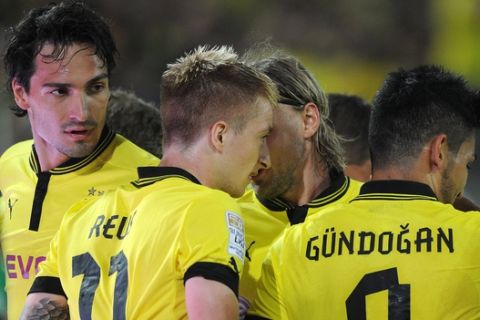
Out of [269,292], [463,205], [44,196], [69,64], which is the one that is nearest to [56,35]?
[69,64]

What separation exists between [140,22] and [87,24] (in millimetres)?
9698

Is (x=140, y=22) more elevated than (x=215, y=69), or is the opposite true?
(x=140, y=22)

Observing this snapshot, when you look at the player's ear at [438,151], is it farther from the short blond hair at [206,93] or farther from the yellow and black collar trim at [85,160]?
the yellow and black collar trim at [85,160]

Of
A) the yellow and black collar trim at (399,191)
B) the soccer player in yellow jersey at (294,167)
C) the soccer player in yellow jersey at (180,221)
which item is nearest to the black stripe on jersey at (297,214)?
the soccer player in yellow jersey at (294,167)

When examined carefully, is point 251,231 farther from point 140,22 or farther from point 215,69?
point 140,22

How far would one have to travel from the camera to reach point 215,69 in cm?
304

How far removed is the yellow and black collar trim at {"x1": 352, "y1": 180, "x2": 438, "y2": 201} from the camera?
10.1 feet

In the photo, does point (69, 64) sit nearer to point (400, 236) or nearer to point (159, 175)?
point (159, 175)

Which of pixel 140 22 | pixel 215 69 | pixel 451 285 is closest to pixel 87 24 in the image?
pixel 215 69

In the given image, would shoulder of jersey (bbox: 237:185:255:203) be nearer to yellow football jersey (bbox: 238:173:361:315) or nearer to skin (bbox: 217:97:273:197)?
yellow football jersey (bbox: 238:173:361:315)

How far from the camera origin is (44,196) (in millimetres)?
3893

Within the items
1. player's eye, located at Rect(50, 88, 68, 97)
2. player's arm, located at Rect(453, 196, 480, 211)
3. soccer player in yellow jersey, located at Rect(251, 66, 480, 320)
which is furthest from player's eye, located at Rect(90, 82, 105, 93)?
player's arm, located at Rect(453, 196, 480, 211)

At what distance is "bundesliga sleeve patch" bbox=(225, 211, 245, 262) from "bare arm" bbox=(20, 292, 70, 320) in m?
0.74

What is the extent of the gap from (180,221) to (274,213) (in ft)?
3.28
